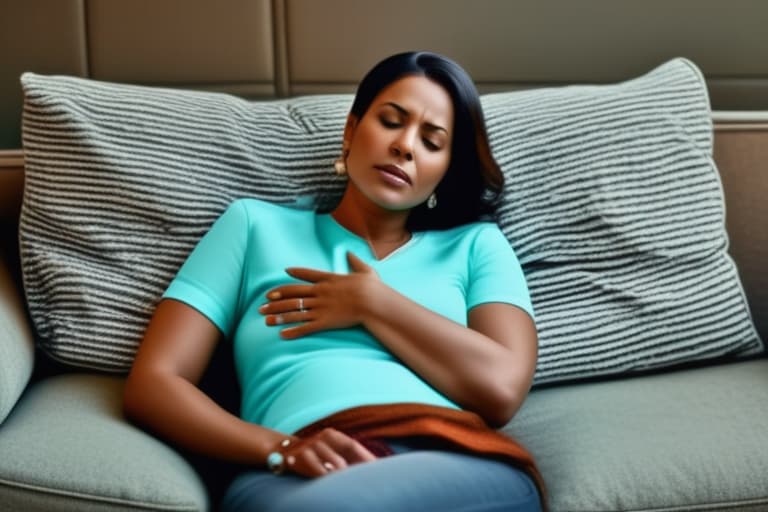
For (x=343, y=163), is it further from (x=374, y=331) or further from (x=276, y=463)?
(x=276, y=463)

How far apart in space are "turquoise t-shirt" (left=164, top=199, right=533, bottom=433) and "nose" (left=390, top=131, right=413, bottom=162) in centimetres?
16

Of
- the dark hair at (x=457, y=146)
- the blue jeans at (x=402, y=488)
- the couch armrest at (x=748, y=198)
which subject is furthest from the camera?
the couch armrest at (x=748, y=198)

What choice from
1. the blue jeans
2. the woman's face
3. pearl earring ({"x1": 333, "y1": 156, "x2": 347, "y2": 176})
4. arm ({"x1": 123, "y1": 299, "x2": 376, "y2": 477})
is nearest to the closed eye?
the woman's face

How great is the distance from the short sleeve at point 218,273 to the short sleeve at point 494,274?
35 centimetres

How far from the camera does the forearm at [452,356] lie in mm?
1312

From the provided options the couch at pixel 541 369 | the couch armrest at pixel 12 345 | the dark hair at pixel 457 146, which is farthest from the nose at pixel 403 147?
the couch armrest at pixel 12 345

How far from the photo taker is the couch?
47.4 inches

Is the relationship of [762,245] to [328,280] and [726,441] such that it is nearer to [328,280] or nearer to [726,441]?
[726,441]

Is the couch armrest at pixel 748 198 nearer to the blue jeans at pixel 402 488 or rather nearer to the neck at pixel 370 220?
the neck at pixel 370 220

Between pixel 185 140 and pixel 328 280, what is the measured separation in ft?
1.22

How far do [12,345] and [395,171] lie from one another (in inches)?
23.4

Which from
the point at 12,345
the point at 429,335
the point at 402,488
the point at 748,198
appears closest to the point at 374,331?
the point at 429,335

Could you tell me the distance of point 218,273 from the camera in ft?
4.62

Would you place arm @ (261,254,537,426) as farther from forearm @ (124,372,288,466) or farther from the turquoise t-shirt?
forearm @ (124,372,288,466)
